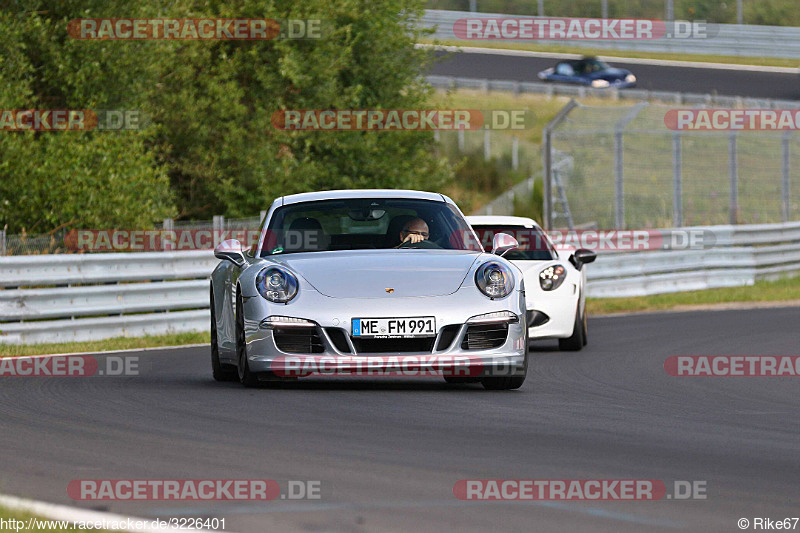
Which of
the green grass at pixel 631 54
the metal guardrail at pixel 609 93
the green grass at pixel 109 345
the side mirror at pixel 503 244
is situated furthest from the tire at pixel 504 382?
the green grass at pixel 631 54

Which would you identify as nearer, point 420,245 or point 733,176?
point 420,245

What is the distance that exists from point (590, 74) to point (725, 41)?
7.89 metres

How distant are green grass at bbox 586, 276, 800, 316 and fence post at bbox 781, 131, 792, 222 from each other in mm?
2995

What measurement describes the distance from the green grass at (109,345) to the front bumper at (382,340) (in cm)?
567

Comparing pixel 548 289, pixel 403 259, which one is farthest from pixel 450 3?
pixel 403 259

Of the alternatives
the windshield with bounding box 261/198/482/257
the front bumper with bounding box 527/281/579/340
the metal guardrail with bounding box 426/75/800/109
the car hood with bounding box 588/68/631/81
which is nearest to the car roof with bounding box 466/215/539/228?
the front bumper with bounding box 527/281/579/340

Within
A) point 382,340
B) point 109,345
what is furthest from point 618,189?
point 382,340

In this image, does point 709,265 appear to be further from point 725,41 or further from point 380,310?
point 725,41

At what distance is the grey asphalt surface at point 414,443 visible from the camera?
5320mm

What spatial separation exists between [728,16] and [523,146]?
25.1 metres

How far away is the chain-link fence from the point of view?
2564cm

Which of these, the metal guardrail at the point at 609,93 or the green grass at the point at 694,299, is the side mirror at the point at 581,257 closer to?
the green grass at the point at 694,299

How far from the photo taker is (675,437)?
24.5 feet

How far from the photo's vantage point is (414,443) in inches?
279
